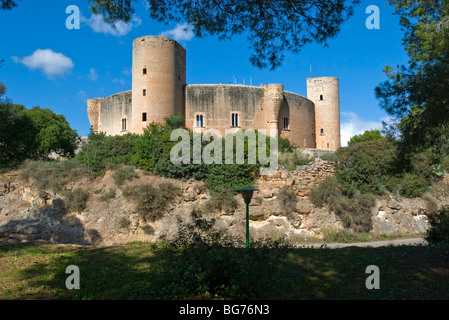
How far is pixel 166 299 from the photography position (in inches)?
183

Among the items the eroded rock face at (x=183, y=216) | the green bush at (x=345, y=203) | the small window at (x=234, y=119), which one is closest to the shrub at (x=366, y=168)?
the green bush at (x=345, y=203)

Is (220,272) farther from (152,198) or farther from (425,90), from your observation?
(152,198)

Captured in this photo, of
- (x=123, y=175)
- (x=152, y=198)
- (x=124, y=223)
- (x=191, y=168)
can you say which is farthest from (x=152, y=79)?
(x=124, y=223)

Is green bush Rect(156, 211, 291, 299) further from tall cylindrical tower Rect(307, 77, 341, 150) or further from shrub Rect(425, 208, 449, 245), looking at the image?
tall cylindrical tower Rect(307, 77, 341, 150)

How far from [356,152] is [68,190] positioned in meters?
15.2

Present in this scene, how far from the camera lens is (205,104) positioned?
28.3 metres

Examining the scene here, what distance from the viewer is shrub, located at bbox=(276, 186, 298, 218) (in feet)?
51.7

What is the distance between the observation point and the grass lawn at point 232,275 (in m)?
4.57

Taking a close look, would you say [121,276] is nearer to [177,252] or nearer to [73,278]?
[73,278]

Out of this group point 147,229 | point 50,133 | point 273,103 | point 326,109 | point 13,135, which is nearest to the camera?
point 147,229

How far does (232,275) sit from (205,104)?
24.6 metres

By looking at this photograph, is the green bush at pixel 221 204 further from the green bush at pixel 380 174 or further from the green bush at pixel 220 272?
the green bush at pixel 220 272

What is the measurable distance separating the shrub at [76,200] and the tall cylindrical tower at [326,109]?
25.3 metres

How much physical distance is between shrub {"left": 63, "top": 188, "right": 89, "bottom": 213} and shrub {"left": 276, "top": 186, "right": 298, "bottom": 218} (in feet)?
30.7
